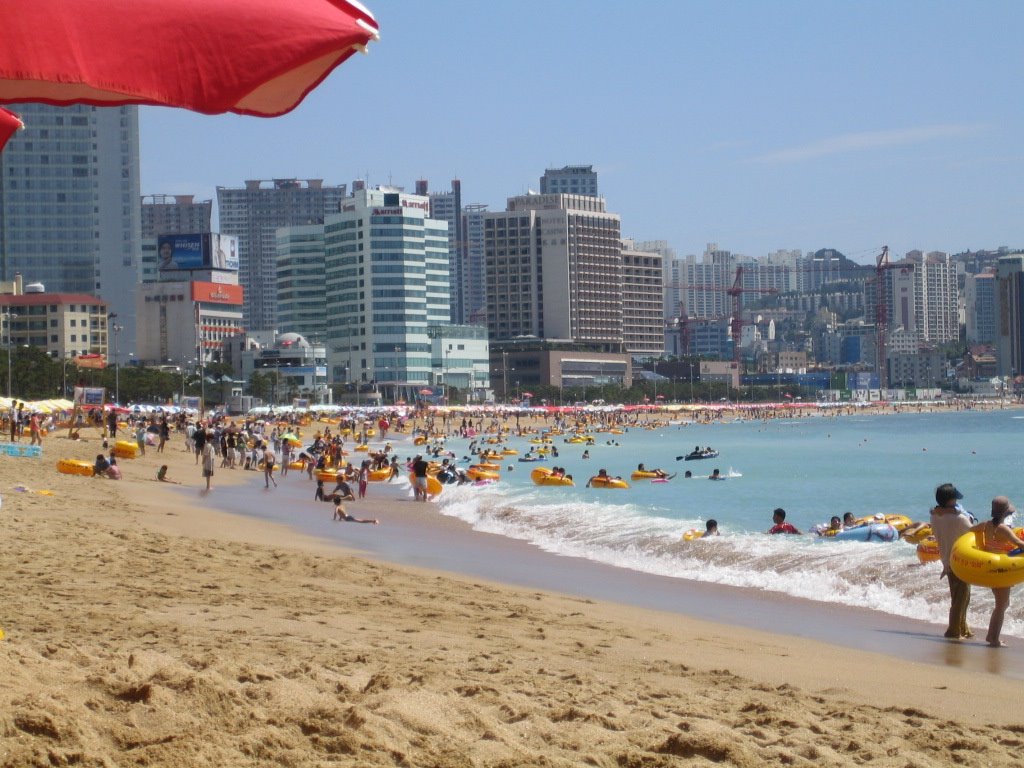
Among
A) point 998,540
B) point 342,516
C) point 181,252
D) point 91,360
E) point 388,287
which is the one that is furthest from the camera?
point 181,252

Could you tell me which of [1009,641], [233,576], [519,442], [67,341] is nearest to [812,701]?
[1009,641]

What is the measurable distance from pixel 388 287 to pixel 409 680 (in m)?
151

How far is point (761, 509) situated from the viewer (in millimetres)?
33438

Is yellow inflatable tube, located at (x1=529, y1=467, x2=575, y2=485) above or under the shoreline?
under

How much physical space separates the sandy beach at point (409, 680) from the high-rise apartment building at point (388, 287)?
143294 millimetres

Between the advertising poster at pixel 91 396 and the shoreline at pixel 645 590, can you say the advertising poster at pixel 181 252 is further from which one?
the shoreline at pixel 645 590

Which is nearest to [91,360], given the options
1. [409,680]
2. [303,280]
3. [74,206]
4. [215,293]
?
[74,206]

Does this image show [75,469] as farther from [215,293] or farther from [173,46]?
[215,293]

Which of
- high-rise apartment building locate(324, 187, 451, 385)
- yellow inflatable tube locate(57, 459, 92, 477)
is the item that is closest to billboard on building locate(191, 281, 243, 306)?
high-rise apartment building locate(324, 187, 451, 385)

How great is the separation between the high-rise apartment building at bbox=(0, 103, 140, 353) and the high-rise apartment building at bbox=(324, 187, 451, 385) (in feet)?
85.8

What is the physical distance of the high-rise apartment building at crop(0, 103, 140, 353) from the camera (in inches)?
5753

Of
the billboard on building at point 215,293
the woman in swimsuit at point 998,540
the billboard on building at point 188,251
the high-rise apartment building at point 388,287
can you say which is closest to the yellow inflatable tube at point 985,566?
the woman in swimsuit at point 998,540

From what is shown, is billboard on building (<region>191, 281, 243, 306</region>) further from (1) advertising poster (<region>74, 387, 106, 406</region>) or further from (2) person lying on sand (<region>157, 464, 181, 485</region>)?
(2) person lying on sand (<region>157, 464, 181, 485</region>)

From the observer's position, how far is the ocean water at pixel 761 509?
1556cm
